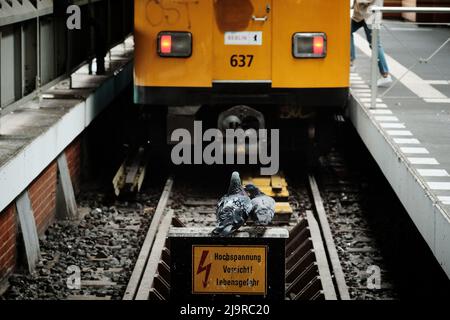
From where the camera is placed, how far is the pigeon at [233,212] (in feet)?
19.9

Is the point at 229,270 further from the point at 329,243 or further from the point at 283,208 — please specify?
the point at 283,208

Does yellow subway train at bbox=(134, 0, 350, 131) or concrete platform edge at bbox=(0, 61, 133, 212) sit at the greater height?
yellow subway train at bbox=(134, 0, 350, 131)

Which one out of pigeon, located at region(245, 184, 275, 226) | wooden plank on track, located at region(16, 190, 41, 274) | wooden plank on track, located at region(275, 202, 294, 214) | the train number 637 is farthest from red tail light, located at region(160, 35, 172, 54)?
pigeon, located at region(245, 184, 275, 226)

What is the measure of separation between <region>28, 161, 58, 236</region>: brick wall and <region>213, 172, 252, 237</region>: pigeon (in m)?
2.94

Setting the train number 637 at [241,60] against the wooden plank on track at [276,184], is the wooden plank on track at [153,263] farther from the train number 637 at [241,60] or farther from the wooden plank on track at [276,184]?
the train number 637 at [241,60]

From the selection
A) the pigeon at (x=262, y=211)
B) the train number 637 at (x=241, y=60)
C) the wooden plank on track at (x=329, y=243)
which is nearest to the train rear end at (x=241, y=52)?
the train number 637 at (x=241, y=60)

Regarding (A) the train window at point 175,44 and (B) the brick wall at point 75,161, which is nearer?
(A) the train window at point 175,44

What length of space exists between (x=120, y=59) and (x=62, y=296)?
7.46 metres

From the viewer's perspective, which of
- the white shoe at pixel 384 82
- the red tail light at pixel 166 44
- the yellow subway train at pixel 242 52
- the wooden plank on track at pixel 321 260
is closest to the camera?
the wooden plank on track at pixel 321 260

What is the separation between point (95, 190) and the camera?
441 inches

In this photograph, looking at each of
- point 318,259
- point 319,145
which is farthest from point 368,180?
point 318,259

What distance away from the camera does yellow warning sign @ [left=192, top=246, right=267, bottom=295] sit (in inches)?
240

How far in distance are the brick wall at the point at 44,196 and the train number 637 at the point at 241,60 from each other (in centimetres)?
197

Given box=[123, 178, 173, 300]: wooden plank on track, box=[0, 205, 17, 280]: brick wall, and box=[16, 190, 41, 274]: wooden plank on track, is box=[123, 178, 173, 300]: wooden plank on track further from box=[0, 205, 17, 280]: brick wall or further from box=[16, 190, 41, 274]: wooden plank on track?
box=[0, 205, 17, 280]: brick wall
